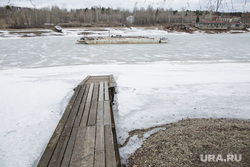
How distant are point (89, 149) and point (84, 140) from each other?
26cm

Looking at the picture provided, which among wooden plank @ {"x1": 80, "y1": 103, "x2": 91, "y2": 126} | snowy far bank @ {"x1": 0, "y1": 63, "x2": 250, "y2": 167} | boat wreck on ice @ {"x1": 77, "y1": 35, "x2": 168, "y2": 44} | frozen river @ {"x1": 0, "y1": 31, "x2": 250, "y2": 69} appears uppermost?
boat wreck on ice @ {"x1": 77, "y1": 35, "x2": 168, "y2": 44}

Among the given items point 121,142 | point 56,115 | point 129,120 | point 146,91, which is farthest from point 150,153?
point 146,91

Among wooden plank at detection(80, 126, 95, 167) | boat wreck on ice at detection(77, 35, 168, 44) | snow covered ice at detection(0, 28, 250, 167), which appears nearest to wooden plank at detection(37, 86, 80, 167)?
wooden plank at detection(80, 126, 95, 167)

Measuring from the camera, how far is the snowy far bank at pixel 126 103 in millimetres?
3594

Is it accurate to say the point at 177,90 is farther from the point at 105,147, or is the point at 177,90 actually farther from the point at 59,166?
the point at 59,166

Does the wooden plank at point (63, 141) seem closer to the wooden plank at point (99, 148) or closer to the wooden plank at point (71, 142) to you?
the wooden plank at point (71, 142)

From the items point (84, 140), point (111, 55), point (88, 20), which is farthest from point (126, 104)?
point (88, 20)

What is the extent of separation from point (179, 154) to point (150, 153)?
49 centimetres

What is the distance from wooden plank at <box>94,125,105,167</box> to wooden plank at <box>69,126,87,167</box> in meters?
0.22

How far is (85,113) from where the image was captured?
365 centimetres

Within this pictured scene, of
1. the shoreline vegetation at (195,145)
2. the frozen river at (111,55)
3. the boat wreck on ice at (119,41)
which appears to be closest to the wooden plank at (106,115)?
the shoreline vegetation at (195,145)

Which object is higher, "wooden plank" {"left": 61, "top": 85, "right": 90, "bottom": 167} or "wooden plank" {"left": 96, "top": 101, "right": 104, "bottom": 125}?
"wooden plank" {"left": 96, "top": 101, "right": 104, "bottom": 125}

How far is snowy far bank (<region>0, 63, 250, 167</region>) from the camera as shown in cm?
359

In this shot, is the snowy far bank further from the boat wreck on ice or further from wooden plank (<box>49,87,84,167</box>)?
the boat wreck on ice
